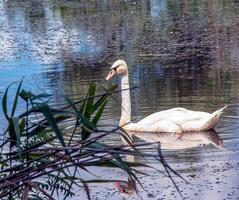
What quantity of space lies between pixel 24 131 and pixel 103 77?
9.94m

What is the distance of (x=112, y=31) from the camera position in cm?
2194

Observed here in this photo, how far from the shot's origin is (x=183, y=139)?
9055 millimetres

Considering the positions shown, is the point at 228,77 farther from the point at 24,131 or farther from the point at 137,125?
the point at 24,131

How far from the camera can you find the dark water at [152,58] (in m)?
7.69

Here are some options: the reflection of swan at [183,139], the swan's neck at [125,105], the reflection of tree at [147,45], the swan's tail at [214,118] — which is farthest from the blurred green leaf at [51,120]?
the reflection of tree at [147,45]

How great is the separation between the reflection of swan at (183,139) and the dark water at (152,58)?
13 cm

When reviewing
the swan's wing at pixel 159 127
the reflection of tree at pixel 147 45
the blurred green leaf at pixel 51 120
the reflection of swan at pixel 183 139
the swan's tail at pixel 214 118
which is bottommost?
the reflection of tree at pixel 147 45

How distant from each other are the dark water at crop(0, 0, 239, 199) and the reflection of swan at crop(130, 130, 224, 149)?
13 cm

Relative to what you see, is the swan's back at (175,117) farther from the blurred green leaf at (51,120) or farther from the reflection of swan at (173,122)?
the blurred green leaf at (51,120)

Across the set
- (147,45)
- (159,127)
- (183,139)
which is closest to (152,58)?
(147,45)

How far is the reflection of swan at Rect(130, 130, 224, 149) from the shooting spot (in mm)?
8740

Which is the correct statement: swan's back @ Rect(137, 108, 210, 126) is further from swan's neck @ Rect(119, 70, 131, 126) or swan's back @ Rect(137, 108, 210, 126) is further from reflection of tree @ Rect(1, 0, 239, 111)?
reflection of tree @ Rect(1, 0, 239, 111)

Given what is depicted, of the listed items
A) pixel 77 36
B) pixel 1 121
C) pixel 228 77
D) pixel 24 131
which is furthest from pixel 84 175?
pixel 77 36

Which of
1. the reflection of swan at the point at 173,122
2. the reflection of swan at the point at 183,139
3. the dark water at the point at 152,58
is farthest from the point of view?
the reflection of swan at the point at 173,122
